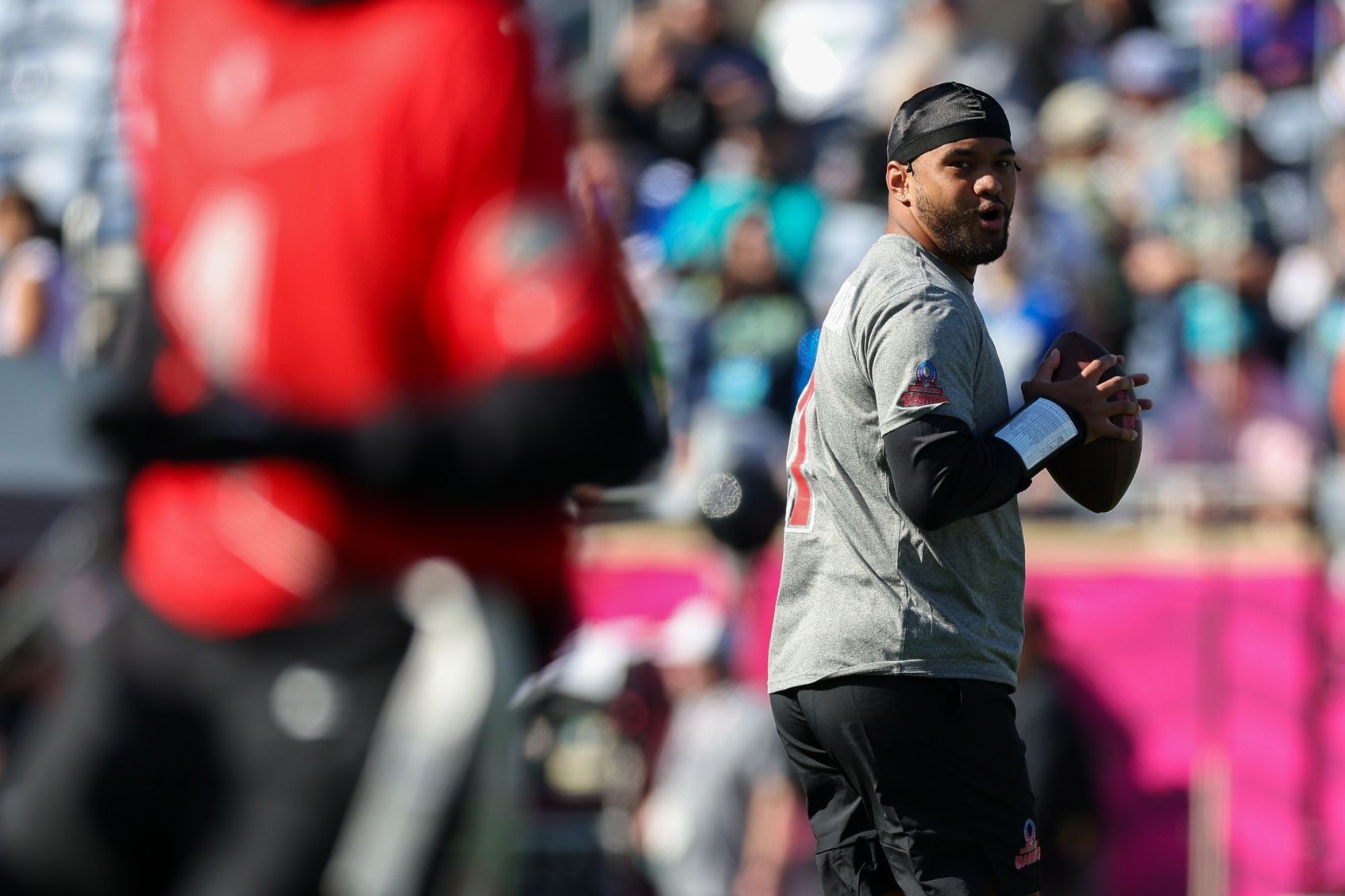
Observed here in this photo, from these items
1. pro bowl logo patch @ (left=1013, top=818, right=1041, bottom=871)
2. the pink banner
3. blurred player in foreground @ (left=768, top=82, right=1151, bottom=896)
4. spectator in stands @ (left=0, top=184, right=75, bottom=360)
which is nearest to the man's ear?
blurred player in foreground @ (left=768, top=82, right=1151, bottom=896)

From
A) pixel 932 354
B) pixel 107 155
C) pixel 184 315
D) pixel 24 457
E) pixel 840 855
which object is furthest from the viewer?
pixel 107 155

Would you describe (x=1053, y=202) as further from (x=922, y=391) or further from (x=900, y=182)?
(x=922, y=391)

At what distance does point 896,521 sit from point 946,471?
189mm

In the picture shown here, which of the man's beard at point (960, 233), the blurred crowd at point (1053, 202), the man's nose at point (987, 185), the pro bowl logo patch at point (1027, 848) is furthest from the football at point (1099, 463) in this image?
the blurred crowd at point (1053, 202)

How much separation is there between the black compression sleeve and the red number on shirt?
30 centimetres

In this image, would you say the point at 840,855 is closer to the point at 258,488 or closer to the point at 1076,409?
the point at 1076,409

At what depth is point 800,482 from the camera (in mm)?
3537

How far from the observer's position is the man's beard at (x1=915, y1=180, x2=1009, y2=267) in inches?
132

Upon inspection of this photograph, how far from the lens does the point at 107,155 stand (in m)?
10.3

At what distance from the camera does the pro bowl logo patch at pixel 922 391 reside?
322cm

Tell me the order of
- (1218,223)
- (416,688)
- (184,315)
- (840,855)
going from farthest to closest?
1. (1218,223)
2. (840,855)
3. (184,315)
4. (416,688)

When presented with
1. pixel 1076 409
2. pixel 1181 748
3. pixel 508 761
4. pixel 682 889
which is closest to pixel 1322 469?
pixel 1181 748

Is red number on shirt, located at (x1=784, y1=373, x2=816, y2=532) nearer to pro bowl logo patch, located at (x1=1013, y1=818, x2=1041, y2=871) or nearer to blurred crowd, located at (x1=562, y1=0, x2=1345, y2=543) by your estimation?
pro bowl logo patch, located at (x1=1013, y1=818, x2=1041, y2=871)

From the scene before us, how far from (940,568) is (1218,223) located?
5.78 m
